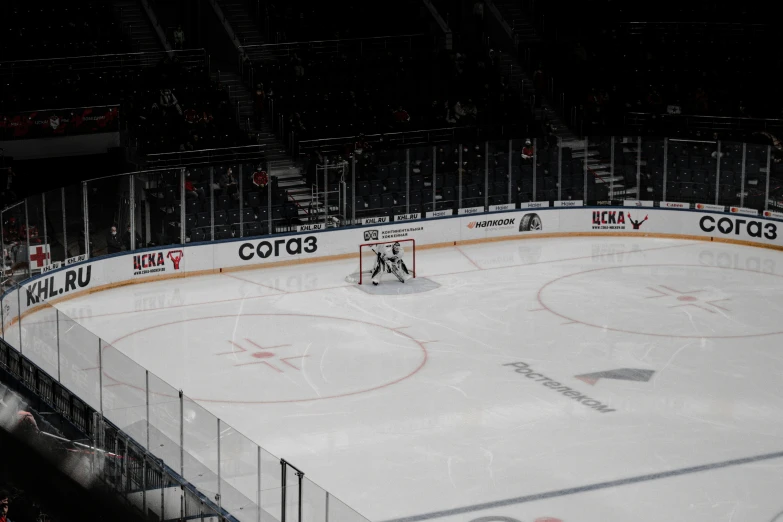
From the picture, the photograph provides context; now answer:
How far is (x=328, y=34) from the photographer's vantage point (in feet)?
112

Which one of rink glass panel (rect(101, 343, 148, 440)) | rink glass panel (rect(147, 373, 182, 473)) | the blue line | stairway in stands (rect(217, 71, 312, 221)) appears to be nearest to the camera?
rink glass panel (rect(147, 373, 182, 473))

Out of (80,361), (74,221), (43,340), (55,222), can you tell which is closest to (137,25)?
(74,221)

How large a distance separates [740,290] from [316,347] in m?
8.77

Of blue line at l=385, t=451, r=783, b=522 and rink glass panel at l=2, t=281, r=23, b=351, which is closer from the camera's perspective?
blue line at l=385, t=451, r=783, b=522

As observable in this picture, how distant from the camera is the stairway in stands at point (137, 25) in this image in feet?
102

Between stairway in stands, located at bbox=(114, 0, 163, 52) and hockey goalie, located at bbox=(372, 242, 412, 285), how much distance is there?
1012 centimetres

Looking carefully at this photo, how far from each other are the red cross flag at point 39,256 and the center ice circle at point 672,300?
890 centimetres

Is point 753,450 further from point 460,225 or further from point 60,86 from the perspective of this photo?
point 60,86

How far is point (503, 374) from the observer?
18.8 m

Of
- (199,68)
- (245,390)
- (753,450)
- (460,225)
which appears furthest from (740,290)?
(199,68)

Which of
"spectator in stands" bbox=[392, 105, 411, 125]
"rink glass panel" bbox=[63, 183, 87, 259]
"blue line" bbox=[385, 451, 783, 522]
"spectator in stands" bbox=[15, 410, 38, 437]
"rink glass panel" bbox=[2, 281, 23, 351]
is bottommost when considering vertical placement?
"blue line" bbox=[385, 451, 783, 522]

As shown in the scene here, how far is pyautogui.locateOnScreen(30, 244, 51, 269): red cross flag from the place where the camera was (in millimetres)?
21672

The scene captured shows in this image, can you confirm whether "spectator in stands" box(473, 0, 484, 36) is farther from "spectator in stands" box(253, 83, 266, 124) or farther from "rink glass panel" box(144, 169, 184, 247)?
"rink glass panel" box(144, 169, 184, 247)

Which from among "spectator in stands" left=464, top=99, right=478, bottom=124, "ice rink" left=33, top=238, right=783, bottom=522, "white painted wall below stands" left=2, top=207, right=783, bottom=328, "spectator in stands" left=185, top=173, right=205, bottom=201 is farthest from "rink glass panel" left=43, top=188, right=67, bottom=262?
"spectator in stands" left=464, top=99, right=478, bottom=124
